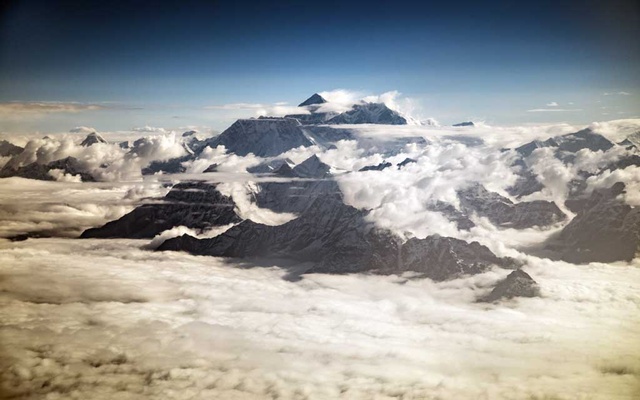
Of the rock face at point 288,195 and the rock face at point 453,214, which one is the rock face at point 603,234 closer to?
the rock face at point 453,214

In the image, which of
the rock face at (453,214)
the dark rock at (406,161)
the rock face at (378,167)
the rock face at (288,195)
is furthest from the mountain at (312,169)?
the rock face at (453,214)

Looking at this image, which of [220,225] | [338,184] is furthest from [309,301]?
[220,225]

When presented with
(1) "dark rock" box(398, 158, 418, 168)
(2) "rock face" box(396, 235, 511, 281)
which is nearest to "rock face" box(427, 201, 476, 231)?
(2) "rock face" box(396, 235, 511, 281)

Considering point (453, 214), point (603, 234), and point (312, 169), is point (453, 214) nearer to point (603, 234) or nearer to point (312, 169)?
point (603, 234)

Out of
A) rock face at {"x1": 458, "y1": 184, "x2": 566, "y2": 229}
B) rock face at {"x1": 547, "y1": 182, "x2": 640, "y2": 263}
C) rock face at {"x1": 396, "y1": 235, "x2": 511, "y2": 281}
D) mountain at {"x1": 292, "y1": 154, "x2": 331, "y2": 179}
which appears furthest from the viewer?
mountain at {"x1": 292, "y1": 154, "x2": 331, "y2": 179}

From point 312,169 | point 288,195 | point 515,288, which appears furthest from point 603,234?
point 288,195

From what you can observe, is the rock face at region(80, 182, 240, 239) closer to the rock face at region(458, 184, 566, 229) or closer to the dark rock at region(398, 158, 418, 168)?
the dark rock at region(398, 158, 418, 168)
